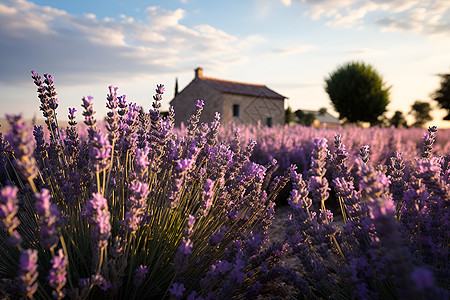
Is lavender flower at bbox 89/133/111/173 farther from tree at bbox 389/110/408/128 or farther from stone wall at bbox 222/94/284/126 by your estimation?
tree at bbox 389/110/408/128

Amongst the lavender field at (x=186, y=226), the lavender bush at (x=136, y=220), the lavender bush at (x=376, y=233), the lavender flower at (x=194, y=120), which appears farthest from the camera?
the lavender flower at (x=194, y=120)

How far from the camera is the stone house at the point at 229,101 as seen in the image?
25.8m

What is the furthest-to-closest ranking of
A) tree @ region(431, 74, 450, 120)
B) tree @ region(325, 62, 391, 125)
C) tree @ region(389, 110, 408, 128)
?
1. tree @ region(389, 110, 408, 128)
2. tree @ region(431, 74, 450, 120)
3. tree @ region(325, 62, 391, 125)

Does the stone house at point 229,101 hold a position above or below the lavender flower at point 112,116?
above

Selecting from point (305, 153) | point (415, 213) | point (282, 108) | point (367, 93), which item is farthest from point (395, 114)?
point (415, 213)

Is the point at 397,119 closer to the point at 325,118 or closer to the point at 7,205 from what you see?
the point at 325,118

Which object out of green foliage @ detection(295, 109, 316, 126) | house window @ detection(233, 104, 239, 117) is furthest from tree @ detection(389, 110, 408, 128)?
house window @ detection(233, 104, 239, 117)

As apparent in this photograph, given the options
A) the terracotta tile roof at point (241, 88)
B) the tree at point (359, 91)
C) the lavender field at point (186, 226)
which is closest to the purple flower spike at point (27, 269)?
the lavender field at point (186, 226)

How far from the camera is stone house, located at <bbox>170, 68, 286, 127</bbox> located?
84.6 feet

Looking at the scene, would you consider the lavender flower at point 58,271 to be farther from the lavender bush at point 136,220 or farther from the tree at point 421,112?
the tree at point 421,112

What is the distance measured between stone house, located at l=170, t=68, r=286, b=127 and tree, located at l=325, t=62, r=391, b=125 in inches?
464

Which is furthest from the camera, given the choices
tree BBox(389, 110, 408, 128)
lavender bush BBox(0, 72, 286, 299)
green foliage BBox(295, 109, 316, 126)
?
tree BBox(389, 110, 408, 128)

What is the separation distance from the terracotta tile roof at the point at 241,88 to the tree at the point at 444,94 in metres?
24.6

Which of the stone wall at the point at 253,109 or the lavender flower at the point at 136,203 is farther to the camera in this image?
the stone wall at the point at 253,109
